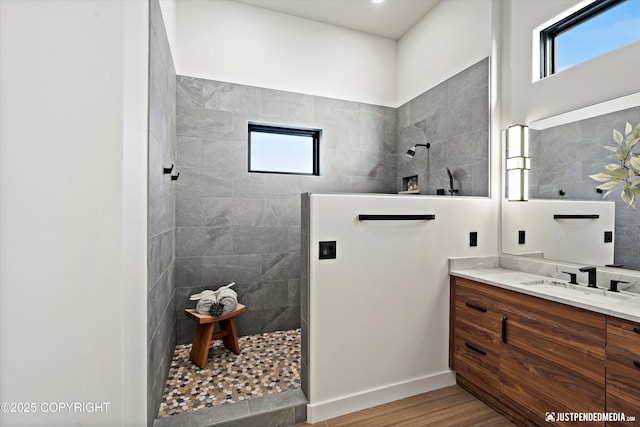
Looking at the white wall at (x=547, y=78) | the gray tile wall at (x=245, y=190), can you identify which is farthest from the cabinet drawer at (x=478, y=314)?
the gray tile wall at (x=245, y=190)

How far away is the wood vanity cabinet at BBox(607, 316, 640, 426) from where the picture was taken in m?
1.24

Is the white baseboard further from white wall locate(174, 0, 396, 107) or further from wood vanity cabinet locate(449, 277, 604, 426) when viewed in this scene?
white wall locate(174, 0, 396, 107)

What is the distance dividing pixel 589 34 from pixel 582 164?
2.68 feet

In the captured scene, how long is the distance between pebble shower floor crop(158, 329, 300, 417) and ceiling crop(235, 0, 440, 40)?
324cm

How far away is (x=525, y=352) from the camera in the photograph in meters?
1.68

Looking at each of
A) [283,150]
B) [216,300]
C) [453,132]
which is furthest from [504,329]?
[283,150]

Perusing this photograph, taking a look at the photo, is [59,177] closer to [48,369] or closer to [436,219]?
[48,369]

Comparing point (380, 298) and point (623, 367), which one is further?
point (380, 298)

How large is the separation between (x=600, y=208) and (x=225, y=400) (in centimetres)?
257

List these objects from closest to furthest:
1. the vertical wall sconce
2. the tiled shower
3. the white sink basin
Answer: the white sink basin, the vertical wall sconce, the tiled shower

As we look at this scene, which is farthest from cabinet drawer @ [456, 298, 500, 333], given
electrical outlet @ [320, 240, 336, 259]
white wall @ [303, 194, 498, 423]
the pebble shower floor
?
the pebble shower floor

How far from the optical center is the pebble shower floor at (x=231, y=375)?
74.4 inches

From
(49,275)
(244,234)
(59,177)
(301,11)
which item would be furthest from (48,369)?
(301,11)

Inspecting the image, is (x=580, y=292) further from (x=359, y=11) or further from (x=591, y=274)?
(x=359, y=11)
